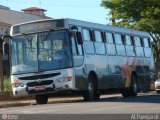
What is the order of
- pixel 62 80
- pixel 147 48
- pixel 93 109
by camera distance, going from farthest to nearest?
pixel 147 48
pixel 62 80
pixel 93 109

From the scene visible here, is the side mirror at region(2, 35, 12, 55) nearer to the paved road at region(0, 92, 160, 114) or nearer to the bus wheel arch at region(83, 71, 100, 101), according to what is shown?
the bus wheel arch at region(83, 71, 100, 101)

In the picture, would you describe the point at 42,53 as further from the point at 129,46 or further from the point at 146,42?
the point at 146,42

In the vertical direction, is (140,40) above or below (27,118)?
above

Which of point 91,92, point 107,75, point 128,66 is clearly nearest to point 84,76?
point 91,92

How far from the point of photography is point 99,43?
2805 centimetres

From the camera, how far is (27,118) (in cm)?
1648

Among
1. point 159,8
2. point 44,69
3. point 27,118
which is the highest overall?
point 159,8

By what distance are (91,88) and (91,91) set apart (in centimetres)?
13

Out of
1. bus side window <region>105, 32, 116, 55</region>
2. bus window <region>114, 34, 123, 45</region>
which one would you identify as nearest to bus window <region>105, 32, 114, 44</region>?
bus side window <region>105, 32, 116, 55</region>

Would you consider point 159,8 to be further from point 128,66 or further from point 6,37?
point 6,37

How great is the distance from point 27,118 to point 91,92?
10111 millimetres

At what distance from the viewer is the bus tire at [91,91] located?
86.1ft

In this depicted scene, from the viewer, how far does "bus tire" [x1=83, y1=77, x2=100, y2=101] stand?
2623cm

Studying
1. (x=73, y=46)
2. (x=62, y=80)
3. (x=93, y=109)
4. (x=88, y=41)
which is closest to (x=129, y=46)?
(x=88, y=41)
